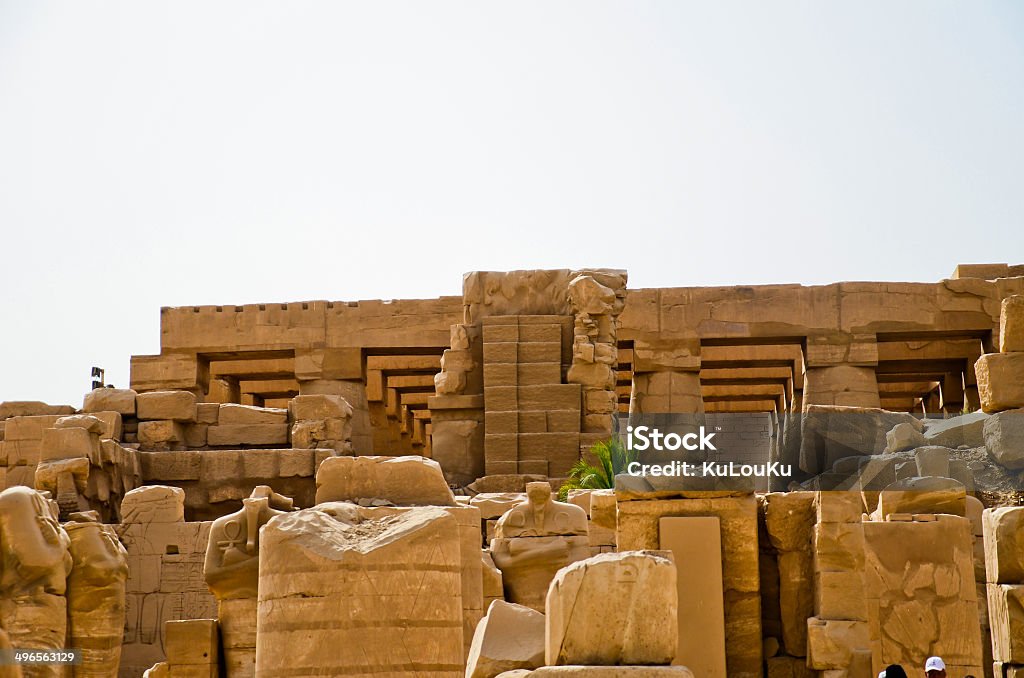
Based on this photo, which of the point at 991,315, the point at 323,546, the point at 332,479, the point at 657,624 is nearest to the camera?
the point at 657,624

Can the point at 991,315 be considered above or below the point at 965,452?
above

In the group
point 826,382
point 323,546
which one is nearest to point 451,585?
point 323,546

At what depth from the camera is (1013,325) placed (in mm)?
8133

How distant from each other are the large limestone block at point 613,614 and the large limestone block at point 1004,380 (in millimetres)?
3349

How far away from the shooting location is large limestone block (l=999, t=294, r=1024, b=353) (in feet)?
26.5

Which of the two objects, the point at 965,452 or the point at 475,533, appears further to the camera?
the point at 965,452

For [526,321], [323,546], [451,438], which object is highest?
[526,321]

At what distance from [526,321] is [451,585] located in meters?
11.9

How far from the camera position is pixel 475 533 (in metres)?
9.20

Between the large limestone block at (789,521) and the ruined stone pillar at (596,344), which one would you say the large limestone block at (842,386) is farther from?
the large limestone block at (789,521)

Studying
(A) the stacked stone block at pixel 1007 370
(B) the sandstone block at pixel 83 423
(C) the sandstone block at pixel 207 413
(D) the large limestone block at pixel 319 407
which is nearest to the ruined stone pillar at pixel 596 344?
(D) the large limestone block at pixel 319 407

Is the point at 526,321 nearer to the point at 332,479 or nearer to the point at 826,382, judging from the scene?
the point at 826,382

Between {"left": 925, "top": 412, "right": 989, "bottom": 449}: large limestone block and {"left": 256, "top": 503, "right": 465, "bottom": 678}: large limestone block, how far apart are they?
679 cm

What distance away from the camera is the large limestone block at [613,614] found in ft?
16.9
